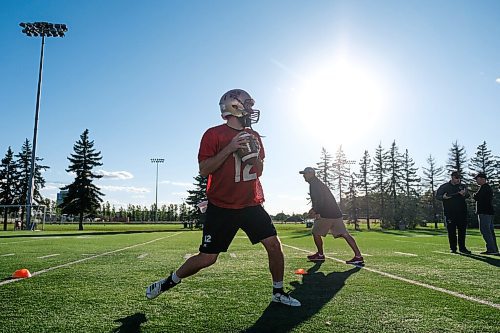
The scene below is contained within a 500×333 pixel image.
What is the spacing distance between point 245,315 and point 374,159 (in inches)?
Result: 2970

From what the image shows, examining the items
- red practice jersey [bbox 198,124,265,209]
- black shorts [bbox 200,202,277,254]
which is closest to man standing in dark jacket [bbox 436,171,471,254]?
black shorts [bbox 200,202,277,254]

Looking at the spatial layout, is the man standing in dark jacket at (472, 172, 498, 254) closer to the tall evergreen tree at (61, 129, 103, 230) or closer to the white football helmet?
the white football helmet

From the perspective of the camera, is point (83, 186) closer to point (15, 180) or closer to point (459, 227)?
point (15, 180)

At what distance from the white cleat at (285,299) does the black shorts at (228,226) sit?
0.60 metres

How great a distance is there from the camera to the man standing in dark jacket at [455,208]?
11117mm

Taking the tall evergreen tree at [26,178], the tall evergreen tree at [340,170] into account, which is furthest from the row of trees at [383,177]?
the tall evergreen tree at [26,178]

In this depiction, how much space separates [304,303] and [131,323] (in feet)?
5.85

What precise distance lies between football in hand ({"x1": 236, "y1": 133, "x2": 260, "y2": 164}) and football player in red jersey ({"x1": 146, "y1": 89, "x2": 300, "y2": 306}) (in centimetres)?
2

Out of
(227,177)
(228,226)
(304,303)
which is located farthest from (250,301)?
(227,177)

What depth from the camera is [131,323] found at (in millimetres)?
3355

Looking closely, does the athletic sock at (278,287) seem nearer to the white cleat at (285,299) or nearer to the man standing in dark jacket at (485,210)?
the white cleat at (285,299)

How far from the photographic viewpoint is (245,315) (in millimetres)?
3654

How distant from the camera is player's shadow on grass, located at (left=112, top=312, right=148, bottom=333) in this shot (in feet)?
10.4

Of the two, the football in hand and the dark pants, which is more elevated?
the football in hand
